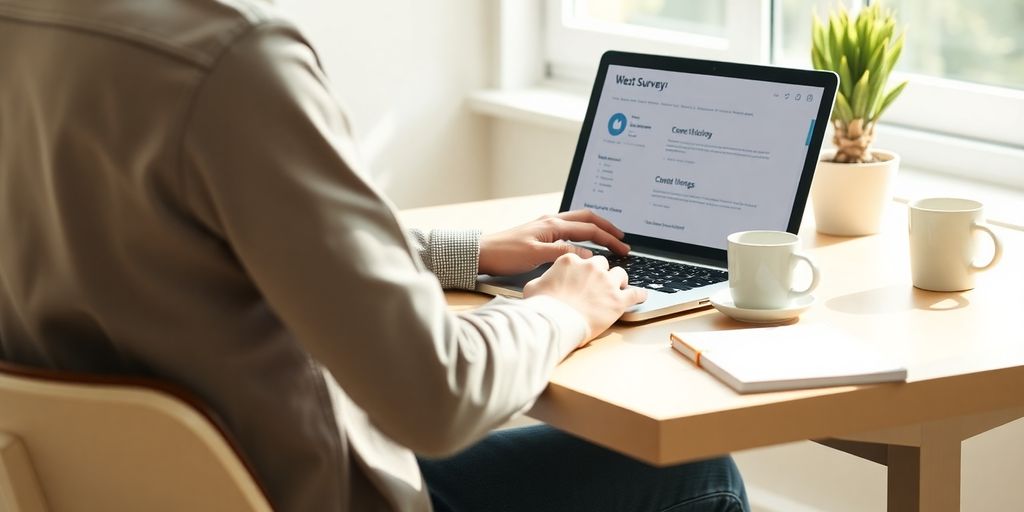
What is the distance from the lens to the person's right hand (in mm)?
1099

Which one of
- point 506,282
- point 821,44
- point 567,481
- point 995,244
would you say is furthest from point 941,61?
point 567,481

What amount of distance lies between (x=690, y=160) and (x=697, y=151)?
1cm

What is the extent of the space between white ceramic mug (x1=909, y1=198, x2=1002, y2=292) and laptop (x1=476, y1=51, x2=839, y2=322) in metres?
0.12

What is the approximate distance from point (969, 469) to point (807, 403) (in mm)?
975

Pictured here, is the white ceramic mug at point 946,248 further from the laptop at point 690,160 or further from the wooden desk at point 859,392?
the laptop at point 690,160

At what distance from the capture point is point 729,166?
1.37 meters

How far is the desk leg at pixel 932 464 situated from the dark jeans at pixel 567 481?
6.1 inches

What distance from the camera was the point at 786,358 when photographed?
1.03m

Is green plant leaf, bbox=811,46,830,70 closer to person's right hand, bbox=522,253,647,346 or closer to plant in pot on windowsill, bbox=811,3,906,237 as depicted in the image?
plant in pot on windowsill, bbox=811,3,906,237

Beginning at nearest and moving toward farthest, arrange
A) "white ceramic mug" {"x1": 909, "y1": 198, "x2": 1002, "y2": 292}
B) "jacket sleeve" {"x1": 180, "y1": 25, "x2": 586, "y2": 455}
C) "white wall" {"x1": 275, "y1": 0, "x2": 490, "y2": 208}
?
"jacket sleeve" {"x1": 180, "y1": 25, "x2": 586, "y2": 455} → "white ceramic mug" {"x1": 909, "y1": 198, "x2": 1002, "y2": 292} → "white wall" {"x1": 275, "y1": 0, "x2": 490, "y2": 208}

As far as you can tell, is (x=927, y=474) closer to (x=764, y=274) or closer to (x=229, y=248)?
(x=764, y=274)

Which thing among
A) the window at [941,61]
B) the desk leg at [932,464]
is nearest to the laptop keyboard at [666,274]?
the desk leg at [932,464]

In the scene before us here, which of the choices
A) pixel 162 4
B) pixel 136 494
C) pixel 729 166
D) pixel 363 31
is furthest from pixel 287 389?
pixel 363 31

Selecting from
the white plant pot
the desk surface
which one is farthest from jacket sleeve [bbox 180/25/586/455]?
the white plant pot
